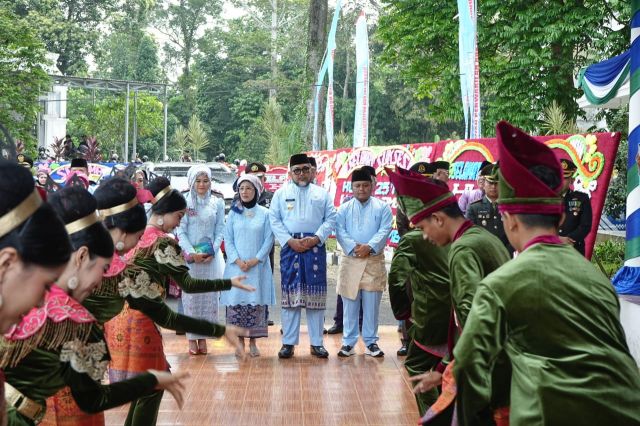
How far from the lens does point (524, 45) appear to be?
1708cm

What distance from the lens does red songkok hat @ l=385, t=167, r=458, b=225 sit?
4066 millimetres

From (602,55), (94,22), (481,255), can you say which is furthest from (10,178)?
(94,22)

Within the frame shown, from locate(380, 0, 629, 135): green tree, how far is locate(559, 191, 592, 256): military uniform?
9.11 metres

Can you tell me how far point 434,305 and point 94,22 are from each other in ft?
145

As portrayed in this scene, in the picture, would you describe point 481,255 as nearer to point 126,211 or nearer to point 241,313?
point 126,211

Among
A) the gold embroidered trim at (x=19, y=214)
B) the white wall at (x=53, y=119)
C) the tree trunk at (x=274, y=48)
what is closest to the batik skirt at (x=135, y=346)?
the gold embroidered trim at (x=19, y=214)

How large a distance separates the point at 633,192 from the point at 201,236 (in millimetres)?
4100

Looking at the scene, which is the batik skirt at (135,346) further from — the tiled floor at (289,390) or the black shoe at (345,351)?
the black shoe at (345,351)

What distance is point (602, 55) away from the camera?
1708cm

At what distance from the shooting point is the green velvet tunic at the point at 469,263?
3.46m

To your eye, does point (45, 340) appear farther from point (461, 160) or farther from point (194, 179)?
point (461, 160)

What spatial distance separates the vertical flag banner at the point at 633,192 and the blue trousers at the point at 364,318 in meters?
2.26

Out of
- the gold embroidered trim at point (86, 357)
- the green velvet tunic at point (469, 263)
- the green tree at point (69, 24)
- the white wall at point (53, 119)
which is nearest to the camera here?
the gold embroidered trim at point (86, 357)

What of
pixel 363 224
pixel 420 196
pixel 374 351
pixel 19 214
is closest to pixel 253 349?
pixel 374 351
